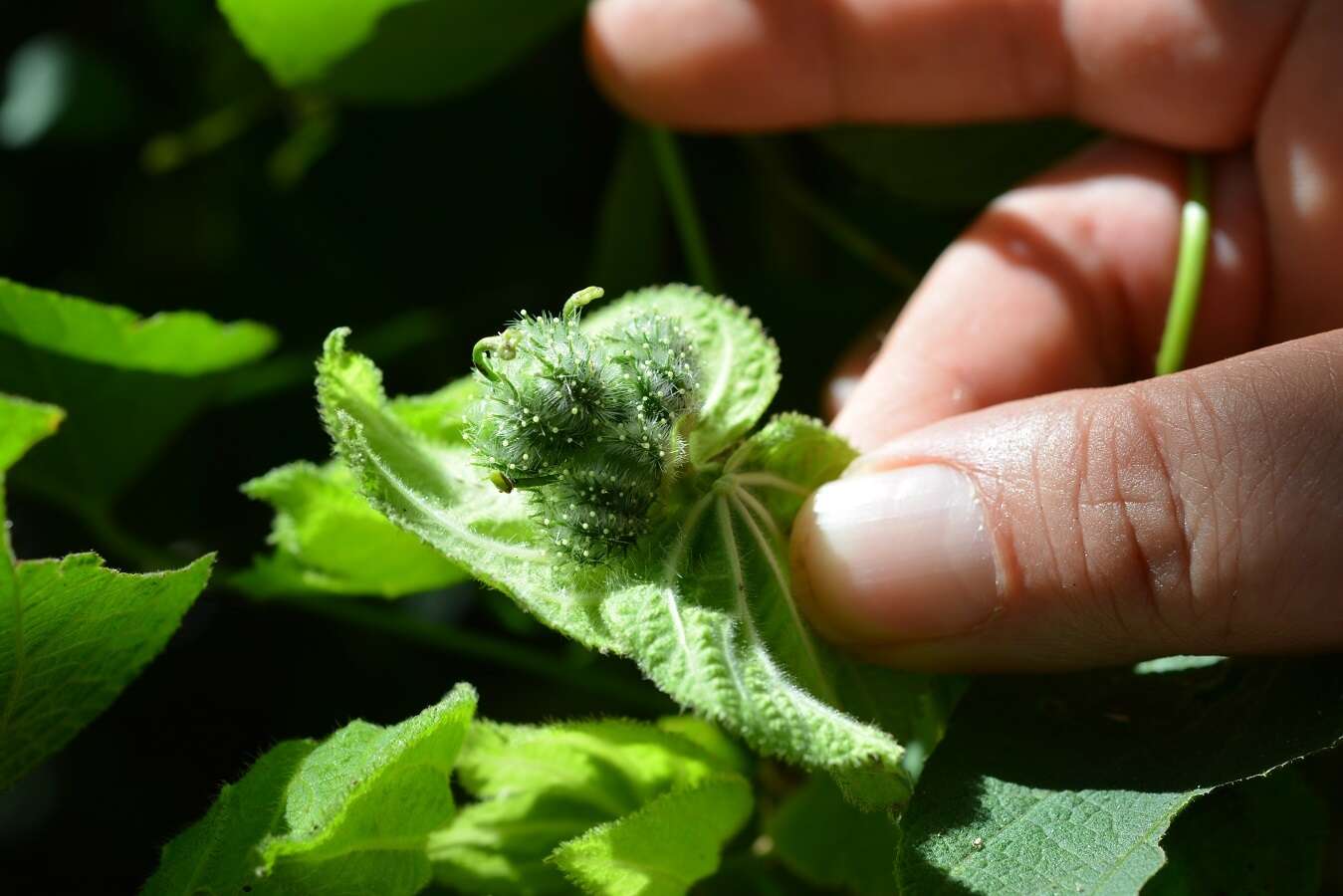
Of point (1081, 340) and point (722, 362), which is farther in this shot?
point (1081, 340)

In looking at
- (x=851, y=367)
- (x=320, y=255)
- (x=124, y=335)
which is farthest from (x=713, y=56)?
(x=124, y=335)

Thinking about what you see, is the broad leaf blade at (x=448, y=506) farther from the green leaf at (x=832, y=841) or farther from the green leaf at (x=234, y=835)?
the green leaf at (x=832, y=841)

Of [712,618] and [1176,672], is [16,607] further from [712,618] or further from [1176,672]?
[1176,672]

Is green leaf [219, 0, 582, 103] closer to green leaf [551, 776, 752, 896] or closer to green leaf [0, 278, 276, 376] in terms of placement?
green leaf [0, 278, 276, 376]

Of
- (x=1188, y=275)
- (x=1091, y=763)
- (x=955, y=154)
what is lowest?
(x=1091, y=763)

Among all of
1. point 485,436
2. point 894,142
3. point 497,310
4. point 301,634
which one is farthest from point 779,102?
point 301,634

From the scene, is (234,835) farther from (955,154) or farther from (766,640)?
(955,154)
